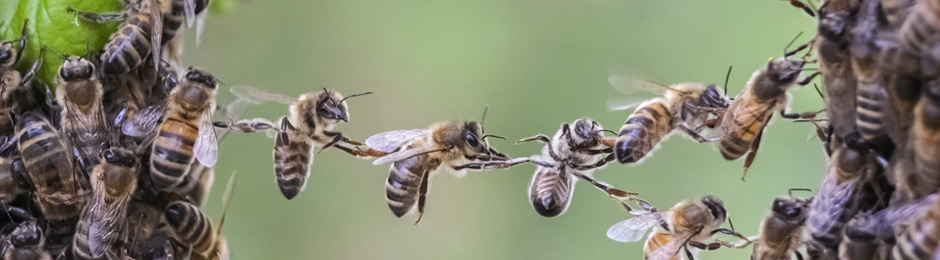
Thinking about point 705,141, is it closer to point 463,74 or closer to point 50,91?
point 50,91

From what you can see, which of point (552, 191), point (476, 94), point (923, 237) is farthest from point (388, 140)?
point (476, 94)

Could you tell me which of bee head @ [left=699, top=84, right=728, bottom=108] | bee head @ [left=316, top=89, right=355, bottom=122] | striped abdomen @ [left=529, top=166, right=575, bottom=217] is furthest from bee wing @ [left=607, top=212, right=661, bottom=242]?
bee head @ [left=316, top=89, right=355, bottom=122]

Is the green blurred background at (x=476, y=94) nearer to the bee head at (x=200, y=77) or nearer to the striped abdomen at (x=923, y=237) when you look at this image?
the bee head at (x=200, y=77)

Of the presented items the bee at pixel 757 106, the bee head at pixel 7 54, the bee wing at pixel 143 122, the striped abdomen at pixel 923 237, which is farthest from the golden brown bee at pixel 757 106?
the bee head at pixel 7 54

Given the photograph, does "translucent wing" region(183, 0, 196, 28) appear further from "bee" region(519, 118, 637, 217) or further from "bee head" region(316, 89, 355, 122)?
"bee" region(519, 118, 637, 217)

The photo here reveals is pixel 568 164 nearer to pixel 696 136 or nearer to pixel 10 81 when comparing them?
pixel 696 136

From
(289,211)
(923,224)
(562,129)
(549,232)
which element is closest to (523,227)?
(549,232)
